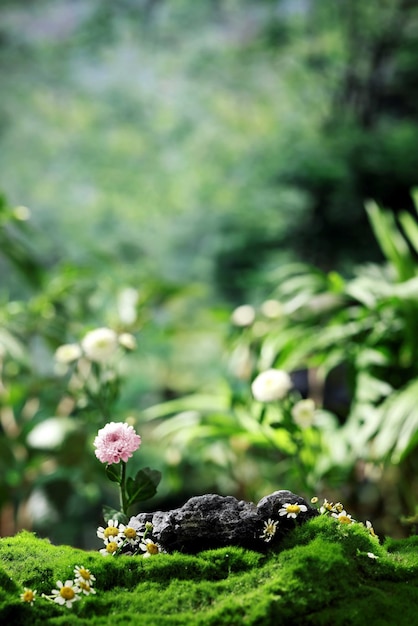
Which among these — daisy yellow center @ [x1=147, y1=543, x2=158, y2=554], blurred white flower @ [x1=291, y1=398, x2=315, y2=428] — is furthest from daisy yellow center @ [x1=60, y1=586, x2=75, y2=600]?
blurred white flower @ [x1=291, y1=398, x2=315, y2=428]

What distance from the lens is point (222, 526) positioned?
0.85 meters

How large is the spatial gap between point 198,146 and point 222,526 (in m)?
2.90

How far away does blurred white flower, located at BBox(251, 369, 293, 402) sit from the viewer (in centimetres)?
140

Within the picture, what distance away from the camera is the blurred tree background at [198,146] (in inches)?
133

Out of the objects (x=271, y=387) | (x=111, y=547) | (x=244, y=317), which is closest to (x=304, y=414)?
(x=271, y=387)

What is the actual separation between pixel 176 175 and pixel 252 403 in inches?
71.3

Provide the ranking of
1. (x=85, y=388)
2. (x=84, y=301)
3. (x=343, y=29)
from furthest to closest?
(x=343, y=29)
(x=84, y=301)
(x=85, y=388)

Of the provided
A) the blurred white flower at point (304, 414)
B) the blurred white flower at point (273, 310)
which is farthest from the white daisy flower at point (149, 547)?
the blurred white flower at point (273, 310)

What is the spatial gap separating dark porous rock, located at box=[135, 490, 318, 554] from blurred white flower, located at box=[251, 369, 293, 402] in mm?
529

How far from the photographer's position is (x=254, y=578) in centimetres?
77

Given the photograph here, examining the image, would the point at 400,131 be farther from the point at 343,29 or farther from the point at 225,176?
the point at 225,176

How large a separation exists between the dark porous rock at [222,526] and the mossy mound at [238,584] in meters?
0.02

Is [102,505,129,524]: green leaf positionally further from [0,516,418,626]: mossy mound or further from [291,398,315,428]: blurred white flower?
[291,398,315,428]: blurred white flower

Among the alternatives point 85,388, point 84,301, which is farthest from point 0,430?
point 85,388
